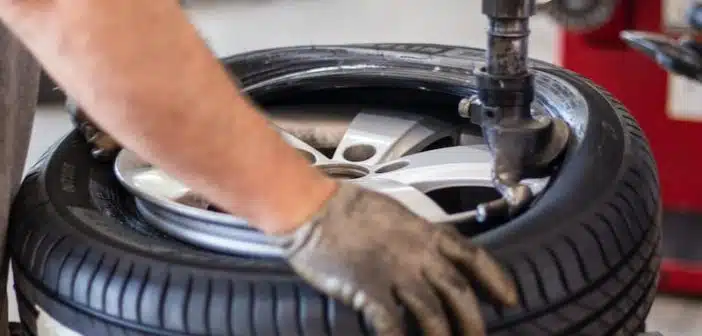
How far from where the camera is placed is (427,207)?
0.80m

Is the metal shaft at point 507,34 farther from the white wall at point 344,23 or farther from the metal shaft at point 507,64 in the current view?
the white wall at point 344,23

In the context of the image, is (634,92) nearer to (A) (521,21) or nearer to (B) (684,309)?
(B) (684,309)

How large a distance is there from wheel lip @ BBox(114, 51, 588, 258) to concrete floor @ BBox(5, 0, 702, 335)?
1588 millimetres

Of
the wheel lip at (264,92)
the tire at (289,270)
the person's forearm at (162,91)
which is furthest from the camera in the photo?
the wheel lip at (264,92)

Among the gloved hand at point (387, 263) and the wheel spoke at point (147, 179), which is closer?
the gloved hand at point (387, 263)

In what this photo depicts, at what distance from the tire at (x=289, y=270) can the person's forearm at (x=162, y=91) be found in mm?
99

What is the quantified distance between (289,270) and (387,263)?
0.30 feet

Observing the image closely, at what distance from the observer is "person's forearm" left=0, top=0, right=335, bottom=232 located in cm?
52

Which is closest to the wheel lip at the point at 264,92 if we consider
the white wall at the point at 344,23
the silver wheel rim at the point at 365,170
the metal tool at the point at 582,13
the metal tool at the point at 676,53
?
the silver wheel rim at the point at 365,170

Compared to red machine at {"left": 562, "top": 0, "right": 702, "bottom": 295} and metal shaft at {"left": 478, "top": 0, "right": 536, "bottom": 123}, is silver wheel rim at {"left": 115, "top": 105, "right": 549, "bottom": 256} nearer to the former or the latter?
A: metal shaft at {"left": 478, "top": 0, "right": 536, "bottom": 123}

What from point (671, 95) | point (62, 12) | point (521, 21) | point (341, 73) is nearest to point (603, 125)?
point (521, 21)

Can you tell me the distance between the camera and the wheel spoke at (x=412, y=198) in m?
0.79

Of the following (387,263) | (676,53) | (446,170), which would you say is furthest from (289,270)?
(676,53)

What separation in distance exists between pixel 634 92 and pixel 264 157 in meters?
1.02
